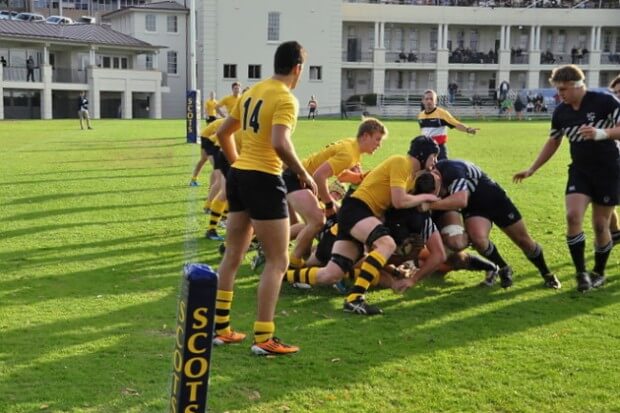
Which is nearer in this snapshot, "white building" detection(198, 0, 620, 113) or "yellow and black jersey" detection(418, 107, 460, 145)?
"yellow and black jersey" detection(418, 107, 460, 145)

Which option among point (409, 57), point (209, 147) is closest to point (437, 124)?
point (209, 147)

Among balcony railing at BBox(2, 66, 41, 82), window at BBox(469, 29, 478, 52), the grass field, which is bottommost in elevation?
the grass field

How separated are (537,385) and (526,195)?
9.20 meters

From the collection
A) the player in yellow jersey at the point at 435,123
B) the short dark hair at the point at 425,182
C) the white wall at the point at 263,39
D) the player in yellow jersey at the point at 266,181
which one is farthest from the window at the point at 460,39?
the player in yellow jersey at the point at 266,181

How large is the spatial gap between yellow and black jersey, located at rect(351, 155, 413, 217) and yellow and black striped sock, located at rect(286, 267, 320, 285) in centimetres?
79

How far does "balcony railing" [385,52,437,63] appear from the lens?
67.3 meters

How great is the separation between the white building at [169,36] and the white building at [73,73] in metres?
2.26

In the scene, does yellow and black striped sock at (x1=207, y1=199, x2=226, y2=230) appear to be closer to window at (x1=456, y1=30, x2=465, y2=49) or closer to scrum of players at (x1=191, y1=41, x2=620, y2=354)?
scrum of players at (x1=191, y1=41, x2=620, y2=354)

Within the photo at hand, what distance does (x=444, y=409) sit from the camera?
4383 millimetres

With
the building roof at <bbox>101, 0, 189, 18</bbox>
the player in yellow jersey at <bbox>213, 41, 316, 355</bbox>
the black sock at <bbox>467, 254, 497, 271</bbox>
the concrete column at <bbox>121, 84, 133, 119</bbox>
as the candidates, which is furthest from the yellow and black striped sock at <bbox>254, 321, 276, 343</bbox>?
the building roof at <bbox>101, 0, 189, 18</bbox>

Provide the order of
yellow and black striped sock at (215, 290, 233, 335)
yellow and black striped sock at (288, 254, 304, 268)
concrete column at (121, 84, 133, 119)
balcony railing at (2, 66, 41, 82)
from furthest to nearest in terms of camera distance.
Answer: concrete column at (121, 84, 133, 119) → balcony railing at (2, 66, 41, 82) → yellow and black striped sock at (288, 254, 304, 268) → yellow and black striped sock at (215, 290, 233, 335)

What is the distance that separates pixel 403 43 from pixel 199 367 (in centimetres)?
6964

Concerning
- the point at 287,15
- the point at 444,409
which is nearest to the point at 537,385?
the point at 444,409

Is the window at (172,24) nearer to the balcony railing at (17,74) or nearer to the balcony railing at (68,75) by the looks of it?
the balcony railing at (68,75)
